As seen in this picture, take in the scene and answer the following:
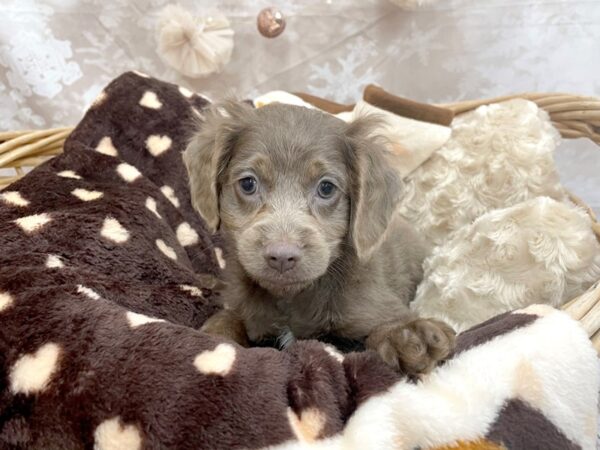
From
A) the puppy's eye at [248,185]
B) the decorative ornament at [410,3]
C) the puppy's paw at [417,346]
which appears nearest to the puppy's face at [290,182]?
the puppy's eye at [248,185]

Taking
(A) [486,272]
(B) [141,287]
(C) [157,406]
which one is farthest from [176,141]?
(C) [157,406]

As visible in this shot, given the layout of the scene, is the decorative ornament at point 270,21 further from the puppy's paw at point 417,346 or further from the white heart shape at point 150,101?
the puppy's paw at point 417,346

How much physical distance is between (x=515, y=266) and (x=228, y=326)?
1.11 metres

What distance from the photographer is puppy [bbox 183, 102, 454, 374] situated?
6.22 ft

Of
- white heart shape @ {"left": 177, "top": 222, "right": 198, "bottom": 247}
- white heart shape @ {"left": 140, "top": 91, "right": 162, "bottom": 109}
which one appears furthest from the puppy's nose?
white heart shape @ {"left": 140, "top": 91, "right": 162, "bottom": 109}

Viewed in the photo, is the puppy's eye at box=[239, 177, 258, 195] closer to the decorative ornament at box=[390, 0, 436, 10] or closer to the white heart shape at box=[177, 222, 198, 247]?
the white heart shape at box=[177, 222, 198, 247]

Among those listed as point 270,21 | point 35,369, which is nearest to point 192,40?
point 270,21

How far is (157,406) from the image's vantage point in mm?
1291

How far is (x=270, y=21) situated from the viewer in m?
3.50

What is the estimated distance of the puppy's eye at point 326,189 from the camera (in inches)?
77.6

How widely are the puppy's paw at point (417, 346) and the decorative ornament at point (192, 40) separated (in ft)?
8.51

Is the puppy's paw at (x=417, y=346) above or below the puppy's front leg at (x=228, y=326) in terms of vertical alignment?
above

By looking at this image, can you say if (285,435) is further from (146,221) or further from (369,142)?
(146,221)

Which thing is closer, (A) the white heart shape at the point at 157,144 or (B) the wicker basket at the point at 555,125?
(B) the wicker basket at the point at 555,125
